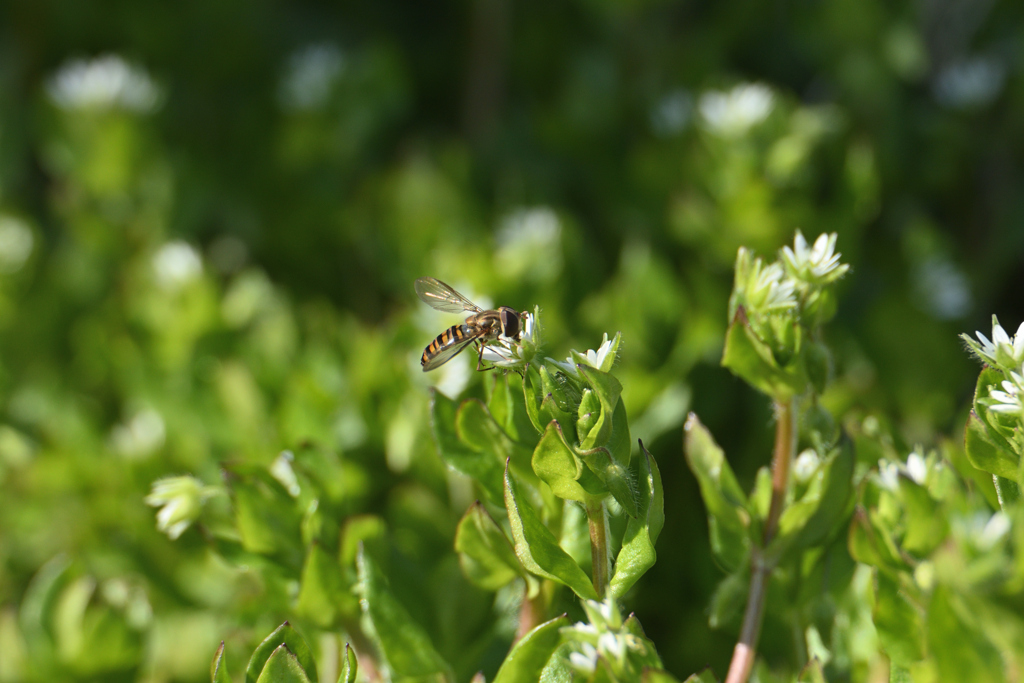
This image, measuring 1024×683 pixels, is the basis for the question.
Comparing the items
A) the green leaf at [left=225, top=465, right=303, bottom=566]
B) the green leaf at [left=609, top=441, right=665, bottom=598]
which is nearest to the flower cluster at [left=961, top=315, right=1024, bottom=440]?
the green leaf at [left=609, top=441, right=665, bottom=598]

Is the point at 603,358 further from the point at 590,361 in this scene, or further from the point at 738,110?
the point at 738,110

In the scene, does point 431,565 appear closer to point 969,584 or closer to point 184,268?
point 969,584

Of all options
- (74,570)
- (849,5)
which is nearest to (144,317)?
(74,570)

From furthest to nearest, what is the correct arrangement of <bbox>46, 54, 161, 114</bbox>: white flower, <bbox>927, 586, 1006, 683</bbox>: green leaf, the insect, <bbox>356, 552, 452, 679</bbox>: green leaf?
1. <bbox>46, 54, 161, 114</bbox>: white flower
2. the insect
3. <bbox>356, 552, 452, 679</bbox>: green leaf
4. <bbox>927, 586, 1006, 683</bbox>: green leaf

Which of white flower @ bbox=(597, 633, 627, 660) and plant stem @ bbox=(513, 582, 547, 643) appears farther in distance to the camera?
plant stem @ bbox=(513, 582, 547, 643)

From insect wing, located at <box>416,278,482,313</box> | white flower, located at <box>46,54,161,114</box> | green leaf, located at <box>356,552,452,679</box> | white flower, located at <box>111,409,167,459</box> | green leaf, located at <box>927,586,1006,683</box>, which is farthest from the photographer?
white flower, located at <box>46,54,161,114</box>

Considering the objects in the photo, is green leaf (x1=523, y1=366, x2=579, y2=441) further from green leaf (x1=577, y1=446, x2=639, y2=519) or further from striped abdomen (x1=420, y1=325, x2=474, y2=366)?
striped abdomen (x1=420, y1=325, x2=474, y2=366)

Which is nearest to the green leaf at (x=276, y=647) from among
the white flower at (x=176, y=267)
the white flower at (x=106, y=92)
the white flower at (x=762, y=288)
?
the white flower at (x=762, y=288)

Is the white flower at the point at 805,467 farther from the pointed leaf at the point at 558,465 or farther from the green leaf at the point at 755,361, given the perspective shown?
the pointed leaf at the point at 558,465
